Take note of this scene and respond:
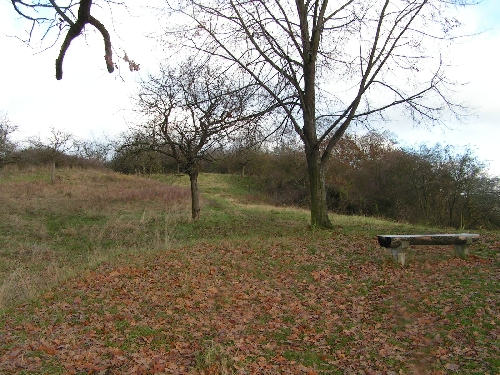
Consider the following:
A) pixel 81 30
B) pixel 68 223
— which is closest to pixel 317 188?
pixel 81 30

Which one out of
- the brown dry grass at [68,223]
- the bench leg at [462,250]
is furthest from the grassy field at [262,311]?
the brown dry grass at [68,223]

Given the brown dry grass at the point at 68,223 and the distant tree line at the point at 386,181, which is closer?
the brown dry grass at the point at 68,223

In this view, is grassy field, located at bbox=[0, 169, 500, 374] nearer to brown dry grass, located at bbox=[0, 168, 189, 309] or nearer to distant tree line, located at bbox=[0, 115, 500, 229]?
brown dry grass, located at bbox=[0, 168, 189, 309]

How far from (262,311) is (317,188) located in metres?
6.93

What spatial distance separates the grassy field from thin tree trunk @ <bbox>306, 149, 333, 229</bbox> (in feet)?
2.62

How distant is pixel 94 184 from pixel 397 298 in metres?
27.5

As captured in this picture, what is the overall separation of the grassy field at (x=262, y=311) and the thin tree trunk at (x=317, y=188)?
2.62 feet

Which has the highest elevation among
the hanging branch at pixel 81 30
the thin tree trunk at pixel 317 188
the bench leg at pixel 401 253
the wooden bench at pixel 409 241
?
the hanging branch at pixel 81 30

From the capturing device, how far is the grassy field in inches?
188

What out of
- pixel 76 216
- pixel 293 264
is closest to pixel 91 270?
pixel 293 264

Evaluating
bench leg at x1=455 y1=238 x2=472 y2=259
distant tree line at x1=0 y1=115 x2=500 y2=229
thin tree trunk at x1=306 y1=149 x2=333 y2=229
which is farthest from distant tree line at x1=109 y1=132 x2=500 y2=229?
bench leg at x1=455 y1=238 x2=472 y2=259

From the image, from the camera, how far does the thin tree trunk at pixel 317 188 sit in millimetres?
12750

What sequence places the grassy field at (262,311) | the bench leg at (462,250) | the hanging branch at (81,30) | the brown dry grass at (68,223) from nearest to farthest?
the hanging branch at (81,30) < the grassy field at (262,311) < the bench leg at (462,250) < the brown dry grass at (68,223)

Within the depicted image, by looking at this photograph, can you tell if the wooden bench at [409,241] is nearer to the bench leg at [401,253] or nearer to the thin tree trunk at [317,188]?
the bench leg at [401,253]
